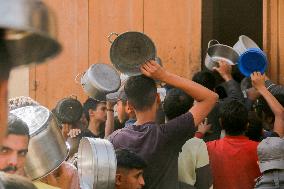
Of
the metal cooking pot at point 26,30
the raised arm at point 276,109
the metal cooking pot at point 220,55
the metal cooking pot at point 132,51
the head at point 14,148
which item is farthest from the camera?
the metal cooking pot at point 220,55

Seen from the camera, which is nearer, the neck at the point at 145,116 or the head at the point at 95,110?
the neck at the point at 145,116

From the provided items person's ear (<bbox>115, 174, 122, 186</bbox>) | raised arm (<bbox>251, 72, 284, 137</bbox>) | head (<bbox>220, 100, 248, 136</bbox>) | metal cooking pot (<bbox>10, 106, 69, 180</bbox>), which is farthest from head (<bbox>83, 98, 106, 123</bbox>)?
metal cooking pot (<bbox>10, 106, 69, 180</bbox>)

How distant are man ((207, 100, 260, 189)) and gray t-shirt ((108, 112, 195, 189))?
0.72 m

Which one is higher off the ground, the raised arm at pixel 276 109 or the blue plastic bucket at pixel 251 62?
the blue plastic bucket at pixel 251 62

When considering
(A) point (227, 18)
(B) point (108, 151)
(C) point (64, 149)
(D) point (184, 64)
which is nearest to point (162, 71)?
(B) point (108, 151)

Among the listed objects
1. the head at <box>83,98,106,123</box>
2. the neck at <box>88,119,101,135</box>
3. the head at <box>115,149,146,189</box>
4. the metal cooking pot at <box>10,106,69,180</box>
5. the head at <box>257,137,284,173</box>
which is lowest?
the neck at <box>88,119,101,135</box>

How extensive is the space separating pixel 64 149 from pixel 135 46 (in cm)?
144

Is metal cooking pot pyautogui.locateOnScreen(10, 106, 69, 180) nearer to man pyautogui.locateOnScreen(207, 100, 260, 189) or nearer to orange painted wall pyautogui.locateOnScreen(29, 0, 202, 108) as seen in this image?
man pyautogui.locateOnScreen(207, 100, 260, 189)

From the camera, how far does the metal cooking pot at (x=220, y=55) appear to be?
6781 millimetres

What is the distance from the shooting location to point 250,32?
10.2 m

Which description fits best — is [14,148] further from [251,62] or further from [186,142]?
[251,62]

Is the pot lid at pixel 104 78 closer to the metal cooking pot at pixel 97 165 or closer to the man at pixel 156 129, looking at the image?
the man at pixel 156 129

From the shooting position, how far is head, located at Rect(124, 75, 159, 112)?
414cm

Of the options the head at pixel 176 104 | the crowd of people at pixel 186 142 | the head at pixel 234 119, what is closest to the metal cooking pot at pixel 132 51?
the crowd of people at pixel 186 142
